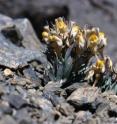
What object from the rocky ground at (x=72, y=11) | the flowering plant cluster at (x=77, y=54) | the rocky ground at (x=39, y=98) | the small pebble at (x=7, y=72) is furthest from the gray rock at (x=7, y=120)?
the rocky ground at (x=72, y=11)

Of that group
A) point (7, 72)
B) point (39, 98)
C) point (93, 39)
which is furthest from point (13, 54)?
point (39, 98)

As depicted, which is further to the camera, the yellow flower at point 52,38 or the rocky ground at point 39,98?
the yellow flower at point 52,38

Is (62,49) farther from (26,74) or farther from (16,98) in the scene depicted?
(16,98)

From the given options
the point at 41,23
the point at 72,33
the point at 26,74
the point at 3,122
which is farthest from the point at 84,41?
the point at 41,23

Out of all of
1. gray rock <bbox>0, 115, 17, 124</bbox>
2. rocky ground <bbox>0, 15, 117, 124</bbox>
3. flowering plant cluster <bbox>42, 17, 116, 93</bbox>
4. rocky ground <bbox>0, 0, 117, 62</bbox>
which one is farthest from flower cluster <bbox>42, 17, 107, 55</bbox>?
rocky ground <bbox>0, 0, 117, 62</bbox>

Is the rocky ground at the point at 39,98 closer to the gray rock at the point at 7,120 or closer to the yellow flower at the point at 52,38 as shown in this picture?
the gray rock at the point at 7,120

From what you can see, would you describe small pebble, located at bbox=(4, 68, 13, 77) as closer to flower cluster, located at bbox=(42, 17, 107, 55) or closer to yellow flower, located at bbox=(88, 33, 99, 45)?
flower cluster, located at bbox=(42, 17, 107, 55)
